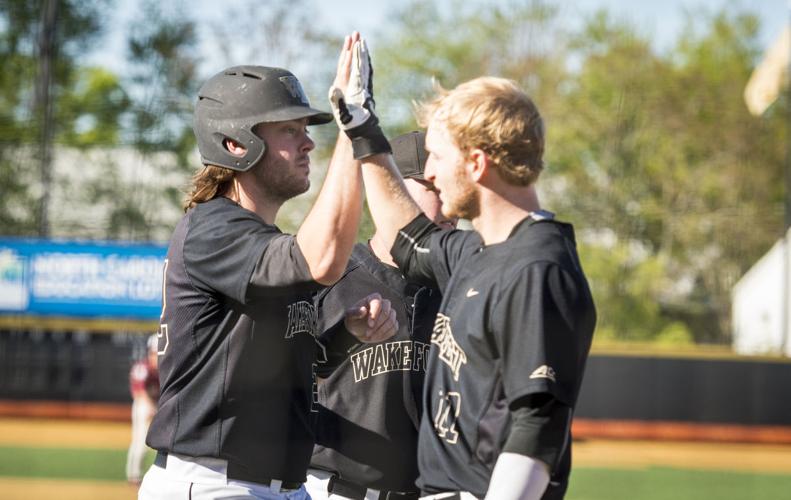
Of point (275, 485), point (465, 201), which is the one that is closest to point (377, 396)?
point (275, 485)

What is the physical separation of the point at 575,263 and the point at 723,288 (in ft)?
62.8

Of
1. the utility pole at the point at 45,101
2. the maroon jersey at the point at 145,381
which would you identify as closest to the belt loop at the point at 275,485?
the maroon jersey at the point at 145,381

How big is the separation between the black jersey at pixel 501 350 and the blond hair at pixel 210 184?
0.91 metres

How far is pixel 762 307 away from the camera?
68.3 feet

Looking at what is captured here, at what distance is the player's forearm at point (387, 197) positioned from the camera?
10.0ft

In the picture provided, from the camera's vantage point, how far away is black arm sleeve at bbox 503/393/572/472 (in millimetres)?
2461

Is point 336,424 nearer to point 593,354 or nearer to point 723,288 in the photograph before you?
point 593,354

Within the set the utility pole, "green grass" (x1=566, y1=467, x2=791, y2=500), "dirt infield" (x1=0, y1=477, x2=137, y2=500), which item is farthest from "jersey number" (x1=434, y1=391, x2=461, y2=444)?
the utility pole

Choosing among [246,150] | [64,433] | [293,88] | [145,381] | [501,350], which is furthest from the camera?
[64,433]

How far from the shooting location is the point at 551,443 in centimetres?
249

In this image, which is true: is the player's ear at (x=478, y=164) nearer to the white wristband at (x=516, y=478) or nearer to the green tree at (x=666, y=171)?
the white wristband at (x=516, y=478)

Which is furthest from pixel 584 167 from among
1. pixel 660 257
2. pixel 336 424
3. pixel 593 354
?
pixel 336 424

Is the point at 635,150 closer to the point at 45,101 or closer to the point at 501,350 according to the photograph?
the point at 45,101

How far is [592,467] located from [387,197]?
34.0ft
